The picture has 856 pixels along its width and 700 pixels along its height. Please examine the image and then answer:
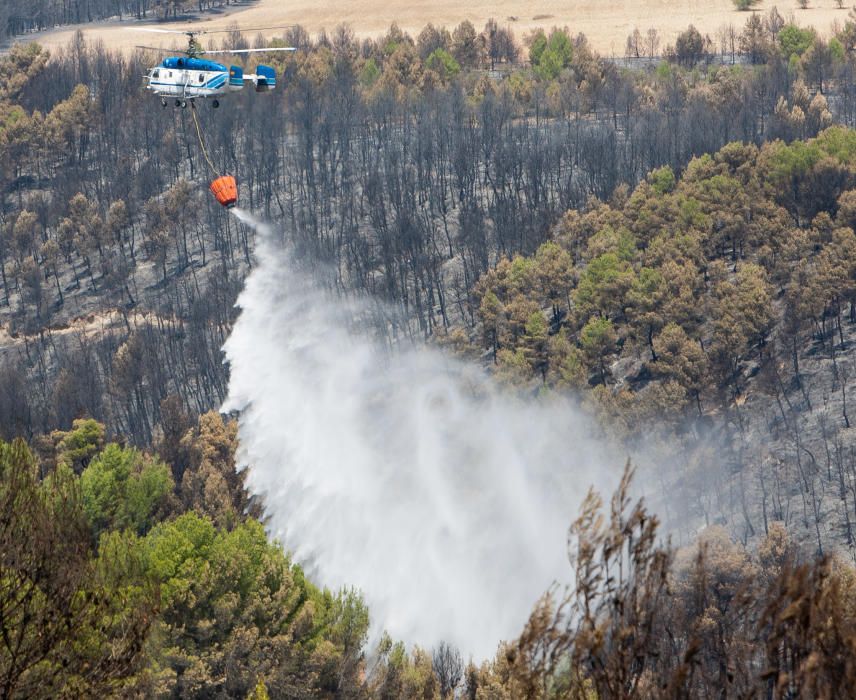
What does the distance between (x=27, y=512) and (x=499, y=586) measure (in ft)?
211

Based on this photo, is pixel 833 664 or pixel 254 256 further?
pixel 254 256

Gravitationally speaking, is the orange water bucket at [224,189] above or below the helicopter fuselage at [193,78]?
below

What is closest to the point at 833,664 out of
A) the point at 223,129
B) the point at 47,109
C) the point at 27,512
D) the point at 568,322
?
the point at 27,512

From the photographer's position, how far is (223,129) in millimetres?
165000

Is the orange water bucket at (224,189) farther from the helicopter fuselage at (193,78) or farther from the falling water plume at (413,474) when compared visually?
the falling water plume at (413,474)

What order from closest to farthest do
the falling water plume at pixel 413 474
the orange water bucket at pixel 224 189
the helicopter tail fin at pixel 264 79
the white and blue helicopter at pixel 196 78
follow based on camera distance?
the orange water bucket at pixel 224 189, the helicopter tail fin at pixel 264 79, the white and blue helicopter at pixel 196 78, the falling water plume at pixel 413 474

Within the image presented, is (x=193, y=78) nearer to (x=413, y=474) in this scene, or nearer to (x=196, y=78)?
(x=196, y=78)

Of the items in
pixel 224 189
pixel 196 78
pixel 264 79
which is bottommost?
pixel 224 189

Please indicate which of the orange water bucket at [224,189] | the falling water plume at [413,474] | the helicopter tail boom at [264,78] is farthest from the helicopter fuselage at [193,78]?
the falling water plume at [413,474]

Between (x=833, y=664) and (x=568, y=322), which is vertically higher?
(x=833, y=664)

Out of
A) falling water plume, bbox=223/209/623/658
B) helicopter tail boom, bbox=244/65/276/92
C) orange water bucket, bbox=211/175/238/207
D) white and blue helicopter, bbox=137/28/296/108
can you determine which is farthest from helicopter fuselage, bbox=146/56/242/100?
falling water plume, bbox=223/209/623/658

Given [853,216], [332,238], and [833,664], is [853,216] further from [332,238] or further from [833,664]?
[833,664]

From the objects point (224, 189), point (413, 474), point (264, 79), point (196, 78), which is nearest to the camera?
point (224, 189)

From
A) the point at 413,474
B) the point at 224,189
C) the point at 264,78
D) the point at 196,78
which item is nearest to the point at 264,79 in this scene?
the point at 264,78
